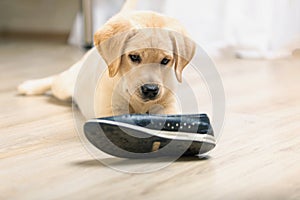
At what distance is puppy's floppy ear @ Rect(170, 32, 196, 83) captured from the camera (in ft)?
4.23

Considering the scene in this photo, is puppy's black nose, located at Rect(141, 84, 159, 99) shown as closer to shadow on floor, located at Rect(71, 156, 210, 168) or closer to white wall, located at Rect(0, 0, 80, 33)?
shadow on floor, located at Rect(71, 156, 210, 168)

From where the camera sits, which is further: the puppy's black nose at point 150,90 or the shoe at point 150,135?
the puppy's black nose at point 150,90

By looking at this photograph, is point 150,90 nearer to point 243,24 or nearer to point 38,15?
point 243,24

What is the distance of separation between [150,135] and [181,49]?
0.85ft

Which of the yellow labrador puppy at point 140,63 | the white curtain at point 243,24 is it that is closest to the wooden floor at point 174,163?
the yellow labrador puppy at point 140,63

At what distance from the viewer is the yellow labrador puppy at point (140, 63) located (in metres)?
1.26

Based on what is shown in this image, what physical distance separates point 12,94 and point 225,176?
110 centimetres

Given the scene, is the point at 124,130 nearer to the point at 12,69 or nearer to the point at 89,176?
the point at 89,176

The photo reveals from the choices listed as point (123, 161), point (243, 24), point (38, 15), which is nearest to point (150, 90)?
point (123, 161)

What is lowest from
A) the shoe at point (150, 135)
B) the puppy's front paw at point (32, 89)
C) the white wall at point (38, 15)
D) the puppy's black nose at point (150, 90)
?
the white wall at point (38, 15)

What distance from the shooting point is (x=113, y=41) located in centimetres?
128

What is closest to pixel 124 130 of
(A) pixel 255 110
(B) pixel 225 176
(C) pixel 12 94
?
(B) pixel 225 176

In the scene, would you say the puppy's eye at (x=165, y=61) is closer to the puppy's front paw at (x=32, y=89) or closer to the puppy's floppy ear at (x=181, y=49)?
the puppy's floppy ear at (x=181, y=49)

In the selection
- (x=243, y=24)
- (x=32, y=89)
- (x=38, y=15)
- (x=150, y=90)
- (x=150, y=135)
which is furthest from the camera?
(x=38, y=15)
